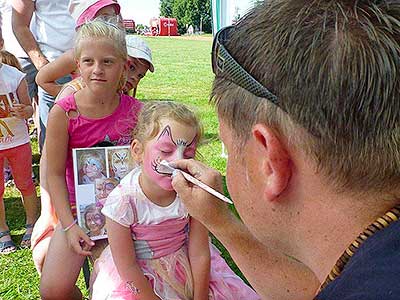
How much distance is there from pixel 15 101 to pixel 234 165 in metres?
3.07

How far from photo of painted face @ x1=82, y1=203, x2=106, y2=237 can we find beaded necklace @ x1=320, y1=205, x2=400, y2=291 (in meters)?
1.61

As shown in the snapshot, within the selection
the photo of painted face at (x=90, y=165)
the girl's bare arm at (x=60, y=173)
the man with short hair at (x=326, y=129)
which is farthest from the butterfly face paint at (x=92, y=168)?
the man with short hair at (x=326, y=129)

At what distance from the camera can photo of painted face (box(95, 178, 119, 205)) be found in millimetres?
2426

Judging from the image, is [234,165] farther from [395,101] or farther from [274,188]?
[395,101]

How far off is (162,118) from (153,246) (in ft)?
1.64

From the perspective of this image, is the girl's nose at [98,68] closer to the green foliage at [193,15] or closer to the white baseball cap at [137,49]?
the white baseball cap at [137,49]

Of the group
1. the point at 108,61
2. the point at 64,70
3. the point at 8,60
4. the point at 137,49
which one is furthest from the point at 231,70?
the point at 8,60

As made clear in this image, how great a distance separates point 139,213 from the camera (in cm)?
216

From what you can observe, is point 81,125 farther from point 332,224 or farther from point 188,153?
point 332,224

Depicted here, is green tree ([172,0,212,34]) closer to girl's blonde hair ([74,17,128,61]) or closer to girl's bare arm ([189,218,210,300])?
girl's blonde hair ([74,17,128,61])

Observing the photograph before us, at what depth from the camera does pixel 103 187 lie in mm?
2441

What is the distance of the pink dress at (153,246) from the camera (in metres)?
2.15

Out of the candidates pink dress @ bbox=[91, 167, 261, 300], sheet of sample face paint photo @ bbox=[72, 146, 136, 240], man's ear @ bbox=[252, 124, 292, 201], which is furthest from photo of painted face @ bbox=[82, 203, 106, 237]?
man's ear @ bbox=[252, 124, 292, 201]

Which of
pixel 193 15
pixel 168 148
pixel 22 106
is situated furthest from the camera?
pixel 193 15
